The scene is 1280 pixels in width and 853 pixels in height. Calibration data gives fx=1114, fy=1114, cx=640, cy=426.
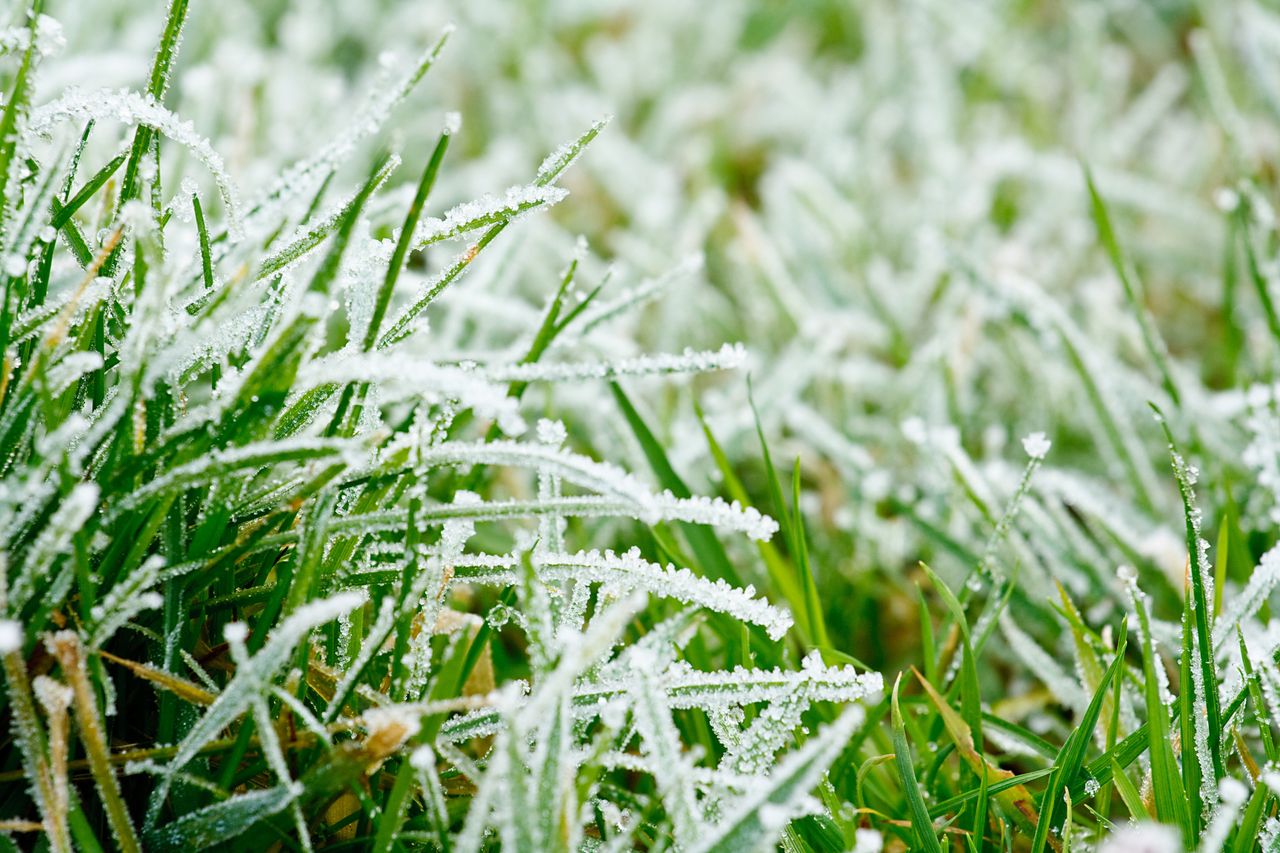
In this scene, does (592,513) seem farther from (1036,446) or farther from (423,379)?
(1036,446)

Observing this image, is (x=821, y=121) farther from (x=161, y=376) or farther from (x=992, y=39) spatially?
(x=161, y=376)

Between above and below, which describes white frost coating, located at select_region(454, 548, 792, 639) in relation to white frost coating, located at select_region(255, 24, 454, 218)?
below

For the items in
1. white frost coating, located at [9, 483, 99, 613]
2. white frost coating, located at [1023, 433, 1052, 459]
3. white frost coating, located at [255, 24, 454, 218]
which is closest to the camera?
white frost coating, located at [9, 483, 99, 613]

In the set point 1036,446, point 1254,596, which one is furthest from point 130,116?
point 1254,596

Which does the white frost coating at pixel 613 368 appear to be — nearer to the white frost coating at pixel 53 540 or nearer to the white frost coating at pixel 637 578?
the white frost coating at pixel 637 578

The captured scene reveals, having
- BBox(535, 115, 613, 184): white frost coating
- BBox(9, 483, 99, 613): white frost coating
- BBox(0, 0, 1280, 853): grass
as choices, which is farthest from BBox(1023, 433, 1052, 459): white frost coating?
BBox(9, 483, 99, 613): white frost coating

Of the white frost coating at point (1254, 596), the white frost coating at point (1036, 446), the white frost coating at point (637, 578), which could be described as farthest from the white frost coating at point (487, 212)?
the white frost coating at point (1254, 596)

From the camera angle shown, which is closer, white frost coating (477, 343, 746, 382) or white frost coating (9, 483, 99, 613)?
white frost coating (9, 483, 99, 613)

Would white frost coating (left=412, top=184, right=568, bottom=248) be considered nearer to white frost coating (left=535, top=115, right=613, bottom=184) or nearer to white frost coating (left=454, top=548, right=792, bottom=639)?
white frost coating (left=535, top=115, right=613, bottom=184)

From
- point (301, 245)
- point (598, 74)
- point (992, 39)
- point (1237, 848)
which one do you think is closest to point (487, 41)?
point (598, 74)
